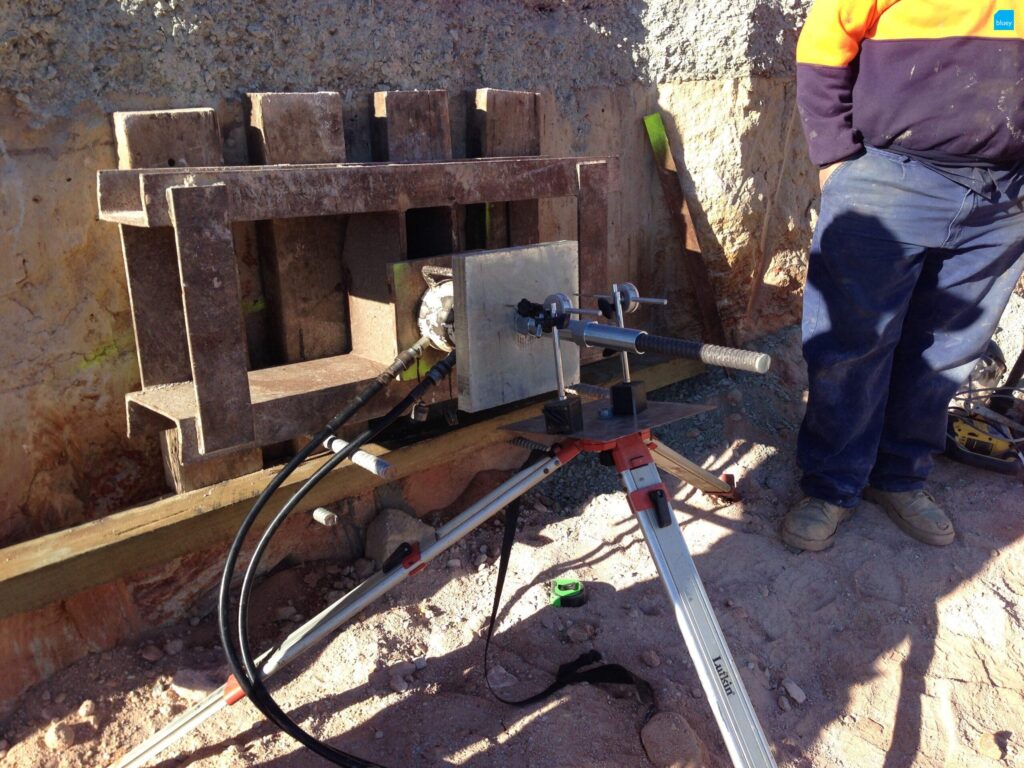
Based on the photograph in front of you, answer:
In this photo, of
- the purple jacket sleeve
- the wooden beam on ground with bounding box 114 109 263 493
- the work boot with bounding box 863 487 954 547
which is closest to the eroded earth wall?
the wooden beam on ground with bounding box 114 109 263 493

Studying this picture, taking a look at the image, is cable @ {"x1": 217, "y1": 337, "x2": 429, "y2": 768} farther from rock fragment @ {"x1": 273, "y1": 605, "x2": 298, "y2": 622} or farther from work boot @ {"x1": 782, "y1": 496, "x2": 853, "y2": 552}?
work boot @ {"x1": 782, "y1": 496, "x2": 853, "y2": 552}

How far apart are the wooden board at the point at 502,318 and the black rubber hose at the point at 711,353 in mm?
397

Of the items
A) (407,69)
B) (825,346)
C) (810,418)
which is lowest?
(810,418)

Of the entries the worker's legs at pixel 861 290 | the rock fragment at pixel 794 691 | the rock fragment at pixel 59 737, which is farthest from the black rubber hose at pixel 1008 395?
the rock fragment at pixel 59 737

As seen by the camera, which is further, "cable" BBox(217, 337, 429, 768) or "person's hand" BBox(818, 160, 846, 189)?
"person's hand" BBox(818, 160, 846, 189)

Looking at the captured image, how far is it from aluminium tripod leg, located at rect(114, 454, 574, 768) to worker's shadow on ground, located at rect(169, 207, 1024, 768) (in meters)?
0.19

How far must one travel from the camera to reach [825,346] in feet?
9.32

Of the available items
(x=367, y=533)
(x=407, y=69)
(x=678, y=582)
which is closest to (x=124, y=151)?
(x=407, y=69)

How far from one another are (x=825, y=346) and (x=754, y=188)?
0.85 metres

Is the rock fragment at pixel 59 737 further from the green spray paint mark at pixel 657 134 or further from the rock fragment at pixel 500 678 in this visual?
the green spray paint mark at pixel 657 134

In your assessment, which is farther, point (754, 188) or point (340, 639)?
point (754, 188)

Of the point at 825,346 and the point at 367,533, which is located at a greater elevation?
the point at 825,346

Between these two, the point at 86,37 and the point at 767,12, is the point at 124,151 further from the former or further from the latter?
the point at 767,12

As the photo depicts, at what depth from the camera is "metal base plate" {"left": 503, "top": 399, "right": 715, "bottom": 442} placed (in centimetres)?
191
